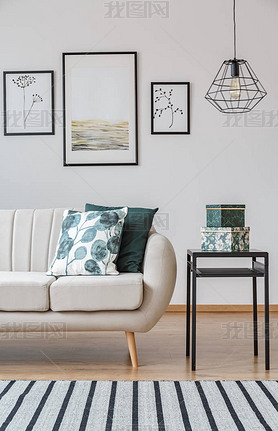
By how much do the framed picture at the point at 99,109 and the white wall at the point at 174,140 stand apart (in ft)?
0.23

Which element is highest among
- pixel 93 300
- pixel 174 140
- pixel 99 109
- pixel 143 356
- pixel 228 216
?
pixel 99 109

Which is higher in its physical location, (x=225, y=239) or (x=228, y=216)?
(x=228, y=216)

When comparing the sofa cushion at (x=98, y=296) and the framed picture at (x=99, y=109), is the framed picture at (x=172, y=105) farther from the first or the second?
the sofa cushion at (x=98, y=296)

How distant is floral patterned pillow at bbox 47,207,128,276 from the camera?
9.61 ft

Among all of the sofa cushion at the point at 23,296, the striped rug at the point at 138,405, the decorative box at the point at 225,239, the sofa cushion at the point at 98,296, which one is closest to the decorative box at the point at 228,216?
the decorative box at the point at 225,239

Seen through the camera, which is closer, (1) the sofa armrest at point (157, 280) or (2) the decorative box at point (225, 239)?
(1) the sofa armrest at point (157, 280)

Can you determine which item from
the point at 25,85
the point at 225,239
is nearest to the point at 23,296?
the point at 225,239

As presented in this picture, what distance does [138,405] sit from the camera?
7.23ft

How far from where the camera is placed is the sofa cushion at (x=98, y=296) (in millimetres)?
2732

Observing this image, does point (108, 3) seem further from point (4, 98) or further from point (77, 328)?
point (77, 328)

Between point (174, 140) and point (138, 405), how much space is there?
8.78 feet

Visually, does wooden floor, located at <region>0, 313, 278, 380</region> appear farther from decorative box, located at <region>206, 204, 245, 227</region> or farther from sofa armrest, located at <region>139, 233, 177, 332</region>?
decorative box, located at <region>206, 204, 245, 227</region>

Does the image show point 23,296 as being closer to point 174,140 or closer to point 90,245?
point 90,245

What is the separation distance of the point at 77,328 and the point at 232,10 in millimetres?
3014
